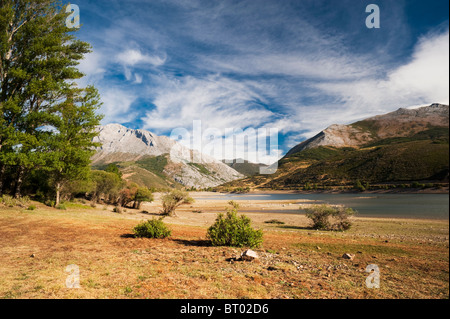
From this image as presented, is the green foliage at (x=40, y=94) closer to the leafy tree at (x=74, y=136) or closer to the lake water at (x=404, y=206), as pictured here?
the leafy tree at (x=74, y=136)

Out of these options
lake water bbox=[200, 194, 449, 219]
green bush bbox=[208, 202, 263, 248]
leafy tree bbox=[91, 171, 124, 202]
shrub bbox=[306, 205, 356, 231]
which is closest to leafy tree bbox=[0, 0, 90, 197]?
green bush bbox=[208, 202, 263, 248]

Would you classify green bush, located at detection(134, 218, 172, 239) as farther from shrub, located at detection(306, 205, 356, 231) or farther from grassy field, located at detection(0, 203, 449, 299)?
shrub, located at detection(306, 205, 356, 231)

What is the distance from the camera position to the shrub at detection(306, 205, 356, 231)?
22.4 metres

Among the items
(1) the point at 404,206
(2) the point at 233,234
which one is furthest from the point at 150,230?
(1) the point at 404,206

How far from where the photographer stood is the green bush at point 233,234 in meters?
10.7

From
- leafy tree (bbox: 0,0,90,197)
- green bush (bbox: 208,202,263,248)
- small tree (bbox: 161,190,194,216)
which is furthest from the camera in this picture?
small tree (bbox: 161,190,194,216)

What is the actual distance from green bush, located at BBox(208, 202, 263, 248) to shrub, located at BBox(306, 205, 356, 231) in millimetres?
15638

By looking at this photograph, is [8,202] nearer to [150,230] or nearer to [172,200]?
[150,230]

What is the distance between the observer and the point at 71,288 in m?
5.17

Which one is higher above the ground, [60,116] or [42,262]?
[60,116]
